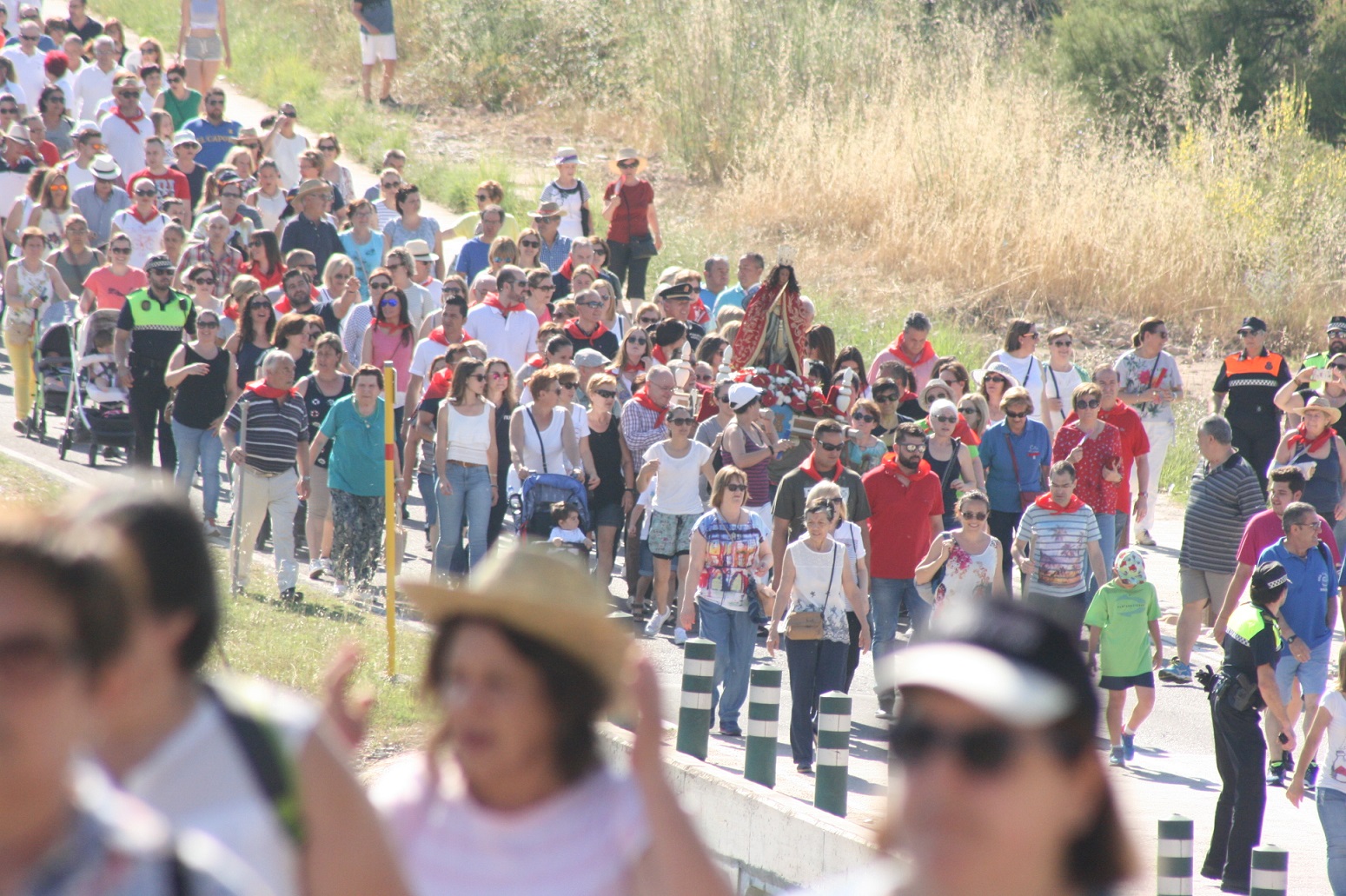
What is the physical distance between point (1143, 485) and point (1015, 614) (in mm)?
12052

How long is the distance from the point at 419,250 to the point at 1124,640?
7.52m

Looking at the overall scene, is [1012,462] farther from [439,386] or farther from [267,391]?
[267,391]

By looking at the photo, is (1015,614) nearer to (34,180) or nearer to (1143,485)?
(1143,485)

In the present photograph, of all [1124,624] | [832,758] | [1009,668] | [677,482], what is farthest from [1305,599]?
[1009,668]

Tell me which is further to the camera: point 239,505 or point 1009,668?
point 239,505

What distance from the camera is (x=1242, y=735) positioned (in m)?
8.91

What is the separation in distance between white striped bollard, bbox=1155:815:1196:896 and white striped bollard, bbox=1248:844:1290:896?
0.28 metres

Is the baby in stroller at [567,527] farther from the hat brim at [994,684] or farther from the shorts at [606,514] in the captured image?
the hat brim at [994,684]

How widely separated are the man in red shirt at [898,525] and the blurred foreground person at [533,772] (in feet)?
27.3

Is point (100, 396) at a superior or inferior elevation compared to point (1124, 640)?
superior

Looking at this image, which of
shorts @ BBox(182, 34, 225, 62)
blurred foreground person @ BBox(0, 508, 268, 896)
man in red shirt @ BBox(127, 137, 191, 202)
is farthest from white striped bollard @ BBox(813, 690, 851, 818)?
shorts @ BBox(182, 34, 225, 62)

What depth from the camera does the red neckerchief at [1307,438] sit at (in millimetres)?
13102

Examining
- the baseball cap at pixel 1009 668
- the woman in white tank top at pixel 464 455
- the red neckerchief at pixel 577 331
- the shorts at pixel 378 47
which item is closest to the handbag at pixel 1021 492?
the red neckerchief at pixel 577 331

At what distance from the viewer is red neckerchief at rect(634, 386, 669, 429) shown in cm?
1211
